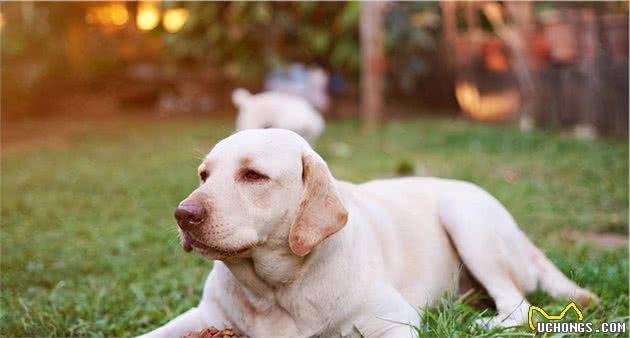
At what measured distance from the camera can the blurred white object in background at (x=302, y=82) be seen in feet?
47.9

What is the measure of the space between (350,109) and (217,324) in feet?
46.6

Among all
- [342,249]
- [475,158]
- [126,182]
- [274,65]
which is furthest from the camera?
[274,65]

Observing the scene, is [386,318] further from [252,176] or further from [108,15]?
[108,15]

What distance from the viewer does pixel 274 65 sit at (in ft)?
47.2

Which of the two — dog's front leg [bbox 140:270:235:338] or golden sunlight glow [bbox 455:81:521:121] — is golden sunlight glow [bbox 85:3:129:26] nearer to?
golden sunlight glow [bbox 455:81:521:121]

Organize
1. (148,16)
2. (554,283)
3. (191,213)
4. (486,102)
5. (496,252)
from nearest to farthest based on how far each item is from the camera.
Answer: (191,213) → (496,252) → (554,283) → (486,102) → (148,16)

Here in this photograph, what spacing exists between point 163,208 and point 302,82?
332 inches

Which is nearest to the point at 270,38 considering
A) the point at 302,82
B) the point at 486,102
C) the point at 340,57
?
the point at 302,82

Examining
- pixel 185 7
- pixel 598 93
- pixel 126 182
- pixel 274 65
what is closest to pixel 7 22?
pixel 185 7

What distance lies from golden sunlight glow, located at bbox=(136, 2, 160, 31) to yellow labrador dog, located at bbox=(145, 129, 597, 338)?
12.2m

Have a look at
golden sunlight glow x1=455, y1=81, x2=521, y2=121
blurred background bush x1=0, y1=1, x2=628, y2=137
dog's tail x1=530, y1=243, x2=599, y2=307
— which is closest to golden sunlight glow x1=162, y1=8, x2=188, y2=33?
blurred background bush x1=0, y1=1, x2=628, y2=137

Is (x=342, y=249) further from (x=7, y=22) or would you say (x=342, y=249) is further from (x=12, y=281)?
(x=7, y=22)

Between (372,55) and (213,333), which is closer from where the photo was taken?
(213,333)

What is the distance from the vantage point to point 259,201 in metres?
2.81
